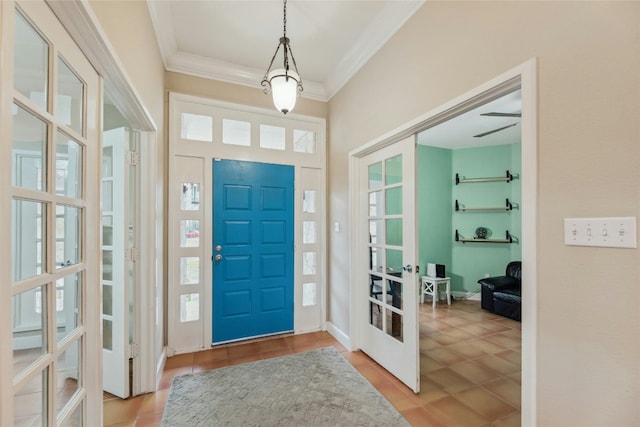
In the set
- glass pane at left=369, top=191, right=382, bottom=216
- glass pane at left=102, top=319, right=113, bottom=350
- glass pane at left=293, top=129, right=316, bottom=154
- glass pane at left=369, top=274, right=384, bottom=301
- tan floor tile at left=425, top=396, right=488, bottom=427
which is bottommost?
tan floor tile at left=425, top=396, right=488, bottom=427

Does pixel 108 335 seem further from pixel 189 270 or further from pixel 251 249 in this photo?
pixel 251 249

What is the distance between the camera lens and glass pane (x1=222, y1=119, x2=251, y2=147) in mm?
3062

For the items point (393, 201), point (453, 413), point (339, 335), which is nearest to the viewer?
point (453, 413)

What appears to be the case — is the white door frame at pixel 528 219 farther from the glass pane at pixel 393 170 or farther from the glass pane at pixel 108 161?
the glass pane at pixel 108 161

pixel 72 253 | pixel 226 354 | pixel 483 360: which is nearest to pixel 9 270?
pixel 72 253

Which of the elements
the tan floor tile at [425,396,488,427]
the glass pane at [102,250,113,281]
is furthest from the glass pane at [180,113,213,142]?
the tan floor tile at [425,396,488,427]

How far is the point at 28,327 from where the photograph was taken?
891 millimetres

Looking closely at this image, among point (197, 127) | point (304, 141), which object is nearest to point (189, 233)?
point (197, 127)

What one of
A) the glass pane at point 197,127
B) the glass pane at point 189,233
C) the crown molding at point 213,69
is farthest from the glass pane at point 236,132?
the glass pane at point 189,233

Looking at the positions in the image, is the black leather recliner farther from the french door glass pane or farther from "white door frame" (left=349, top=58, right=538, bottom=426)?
"white door frame" (left=349, top=58, right=538, bottom=426)

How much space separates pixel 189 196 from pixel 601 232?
3076 mm

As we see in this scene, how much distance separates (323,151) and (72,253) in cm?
269

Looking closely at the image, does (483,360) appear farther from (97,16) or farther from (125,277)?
(97,16)

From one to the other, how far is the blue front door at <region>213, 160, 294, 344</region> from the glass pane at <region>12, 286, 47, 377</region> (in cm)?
200
